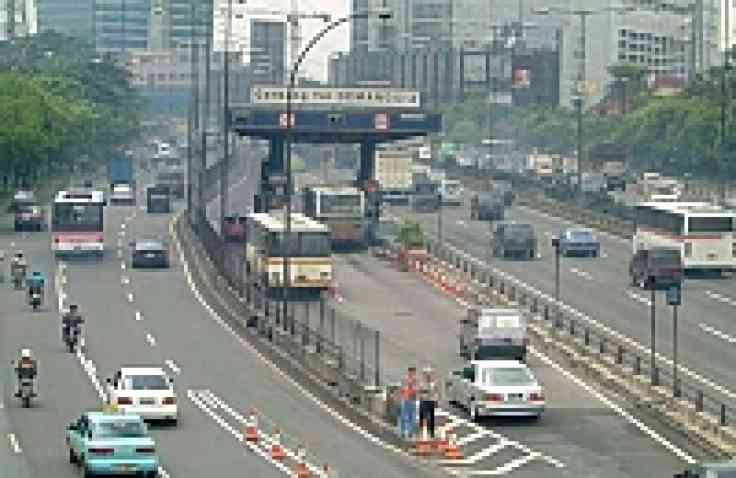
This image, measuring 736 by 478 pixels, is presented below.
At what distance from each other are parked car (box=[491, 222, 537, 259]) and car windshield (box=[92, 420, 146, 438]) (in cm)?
6025

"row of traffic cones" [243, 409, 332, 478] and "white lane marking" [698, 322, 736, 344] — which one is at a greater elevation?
"row of traffic cones" [243, 409, 332, 478]

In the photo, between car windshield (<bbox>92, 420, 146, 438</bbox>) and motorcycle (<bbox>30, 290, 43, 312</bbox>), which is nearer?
car windshield (<bbox>92, 420, 146, 438</bbox>)

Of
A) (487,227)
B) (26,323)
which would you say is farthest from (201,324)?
(487,227)

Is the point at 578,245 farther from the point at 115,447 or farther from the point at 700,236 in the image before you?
the point at 115,447

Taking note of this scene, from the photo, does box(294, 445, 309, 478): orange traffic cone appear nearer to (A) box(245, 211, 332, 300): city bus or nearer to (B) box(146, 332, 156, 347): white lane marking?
(B) box(146, 332, 156, 347): white lane marking

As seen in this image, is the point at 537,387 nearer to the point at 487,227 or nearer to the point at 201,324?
the point at 201,324

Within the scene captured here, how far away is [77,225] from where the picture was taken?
9731cm

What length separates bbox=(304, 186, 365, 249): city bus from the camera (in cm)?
10556

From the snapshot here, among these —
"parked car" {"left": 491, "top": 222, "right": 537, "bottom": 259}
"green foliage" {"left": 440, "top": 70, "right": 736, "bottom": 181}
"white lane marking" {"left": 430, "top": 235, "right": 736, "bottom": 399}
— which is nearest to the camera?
"white lane marking" {"left": 430, "top": 235, "right": 736, "bottom": 399}

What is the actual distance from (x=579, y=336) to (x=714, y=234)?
21.0 meters

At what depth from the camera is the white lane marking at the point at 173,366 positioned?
64125mm

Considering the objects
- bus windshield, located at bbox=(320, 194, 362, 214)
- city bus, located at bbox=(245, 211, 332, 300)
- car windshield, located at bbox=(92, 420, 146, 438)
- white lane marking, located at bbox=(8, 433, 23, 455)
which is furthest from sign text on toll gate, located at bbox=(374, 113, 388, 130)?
car windshield, located at bbox=(92, 420, 146, 438)

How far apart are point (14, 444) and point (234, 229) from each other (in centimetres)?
6108

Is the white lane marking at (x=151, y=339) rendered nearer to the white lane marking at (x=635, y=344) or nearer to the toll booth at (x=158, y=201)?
the white lane marking at (x=635, y=344)
